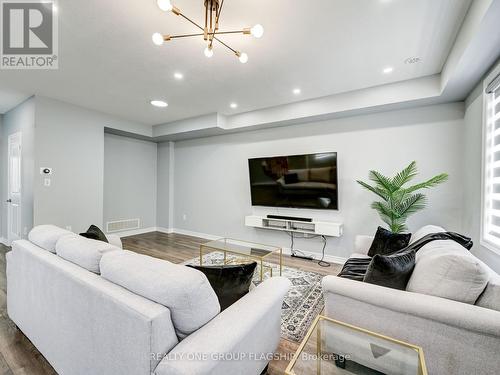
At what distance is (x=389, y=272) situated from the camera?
4.58 ft

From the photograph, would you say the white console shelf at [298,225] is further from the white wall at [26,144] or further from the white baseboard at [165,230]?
the white wall at [26,144]

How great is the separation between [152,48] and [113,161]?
3.48 m

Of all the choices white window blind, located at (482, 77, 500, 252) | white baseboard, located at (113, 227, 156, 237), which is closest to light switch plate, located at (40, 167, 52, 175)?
white baseboard, located at (113, 227, 156, 237)

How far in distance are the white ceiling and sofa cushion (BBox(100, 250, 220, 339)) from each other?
1.91 metres

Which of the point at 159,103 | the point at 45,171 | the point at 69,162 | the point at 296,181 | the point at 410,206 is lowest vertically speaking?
the point at 410,206

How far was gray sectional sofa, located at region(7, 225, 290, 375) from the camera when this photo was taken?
2.89ft

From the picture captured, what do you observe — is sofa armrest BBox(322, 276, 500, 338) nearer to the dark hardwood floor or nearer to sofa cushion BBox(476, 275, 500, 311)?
sofa cushion BBox(476, 275, 500, 311)

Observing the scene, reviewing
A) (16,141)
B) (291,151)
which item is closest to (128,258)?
(291,151)

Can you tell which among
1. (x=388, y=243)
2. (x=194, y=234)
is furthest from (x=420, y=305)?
(x=194, y=234)

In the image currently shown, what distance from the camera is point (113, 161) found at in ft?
16.4

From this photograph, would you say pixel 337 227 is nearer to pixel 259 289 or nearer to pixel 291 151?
pixel 291 151

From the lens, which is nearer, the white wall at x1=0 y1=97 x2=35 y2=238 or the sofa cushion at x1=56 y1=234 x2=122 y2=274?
the sofa cushion at x1=56 y1=234 x2=122 y2=274

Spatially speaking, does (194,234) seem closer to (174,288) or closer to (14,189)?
(14,189)

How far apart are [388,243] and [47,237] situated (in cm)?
300
